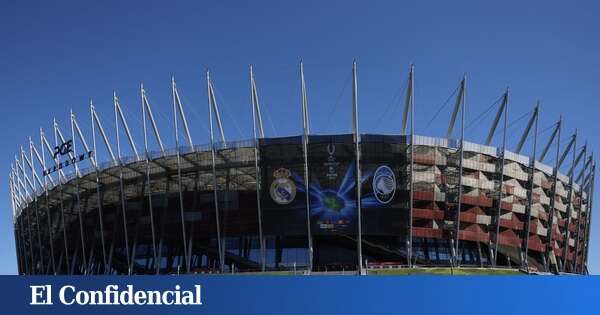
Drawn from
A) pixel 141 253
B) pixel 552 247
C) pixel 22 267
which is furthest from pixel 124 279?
pixel 22 267

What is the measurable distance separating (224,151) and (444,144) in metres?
23.9

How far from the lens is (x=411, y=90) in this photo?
192 ft

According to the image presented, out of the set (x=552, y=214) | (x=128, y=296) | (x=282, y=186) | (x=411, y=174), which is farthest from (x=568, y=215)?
(x=128, y=296)

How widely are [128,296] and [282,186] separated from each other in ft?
150

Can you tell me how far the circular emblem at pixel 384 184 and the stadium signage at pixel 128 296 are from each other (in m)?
46.6

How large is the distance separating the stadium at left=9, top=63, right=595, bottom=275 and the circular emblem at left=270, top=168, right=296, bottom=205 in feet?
0.35

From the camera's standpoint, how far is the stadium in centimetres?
5984

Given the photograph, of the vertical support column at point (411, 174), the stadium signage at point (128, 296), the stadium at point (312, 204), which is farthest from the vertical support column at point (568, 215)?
the stadium signage at point (128, 296)

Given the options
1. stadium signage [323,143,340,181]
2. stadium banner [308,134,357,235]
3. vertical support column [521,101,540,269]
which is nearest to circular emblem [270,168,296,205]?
stadium banner [308,134,357,235]

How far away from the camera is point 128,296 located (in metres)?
14.5

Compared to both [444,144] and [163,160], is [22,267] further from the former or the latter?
[444,144]

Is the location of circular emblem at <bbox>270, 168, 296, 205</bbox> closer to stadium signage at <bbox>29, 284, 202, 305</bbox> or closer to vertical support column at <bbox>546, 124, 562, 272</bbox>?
vertical support column at <bbox>546, 124, 562, 272</bbox>

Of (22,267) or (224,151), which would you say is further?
(22,267)

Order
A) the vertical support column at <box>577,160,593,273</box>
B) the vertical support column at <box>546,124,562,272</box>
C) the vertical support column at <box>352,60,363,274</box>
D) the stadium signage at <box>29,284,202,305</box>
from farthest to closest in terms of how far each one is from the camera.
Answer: the vertical support column at <box>577,160,593,273</box>
the vertical support column at <box>546,124,562,272</box>
the vertical support column at <box>352,60,363,274</box>
the stadium signage at <box>29,284,202,305</box>
